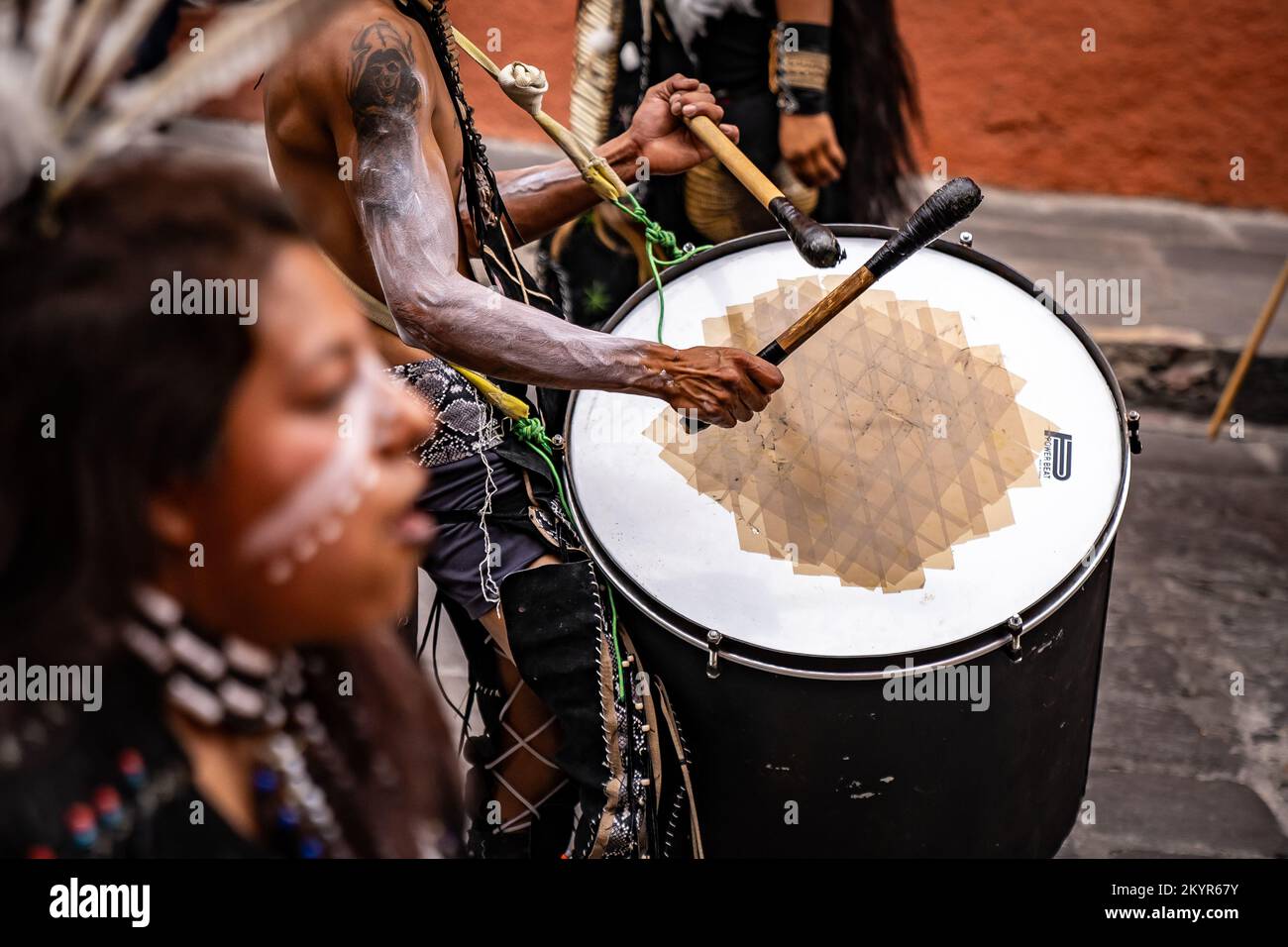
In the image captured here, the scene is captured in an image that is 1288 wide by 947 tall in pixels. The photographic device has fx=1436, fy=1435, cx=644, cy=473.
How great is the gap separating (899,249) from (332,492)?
3.50 feet

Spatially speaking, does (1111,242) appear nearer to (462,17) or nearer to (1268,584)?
(1268,584)

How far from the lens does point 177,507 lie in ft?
2.77

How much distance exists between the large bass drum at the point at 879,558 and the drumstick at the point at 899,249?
23 cm

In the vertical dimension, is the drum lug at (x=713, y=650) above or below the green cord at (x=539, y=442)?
below

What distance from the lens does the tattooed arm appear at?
1.66m

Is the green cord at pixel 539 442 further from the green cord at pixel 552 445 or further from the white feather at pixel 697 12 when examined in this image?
the white feather at pixel 697 12

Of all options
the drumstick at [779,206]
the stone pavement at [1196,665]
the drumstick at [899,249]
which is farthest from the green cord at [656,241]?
the stone pavement at [1196,665]

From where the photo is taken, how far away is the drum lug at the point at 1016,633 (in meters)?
1.81

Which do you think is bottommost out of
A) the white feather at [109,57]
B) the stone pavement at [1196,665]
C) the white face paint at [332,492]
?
the stone pavement at [1196,665]

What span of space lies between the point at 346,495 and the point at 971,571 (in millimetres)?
1191

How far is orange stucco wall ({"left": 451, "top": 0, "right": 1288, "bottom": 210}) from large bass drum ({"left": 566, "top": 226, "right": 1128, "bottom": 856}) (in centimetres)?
278

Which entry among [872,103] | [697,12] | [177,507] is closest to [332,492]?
[177,507]

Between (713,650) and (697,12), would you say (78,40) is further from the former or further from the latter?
(697,12)
